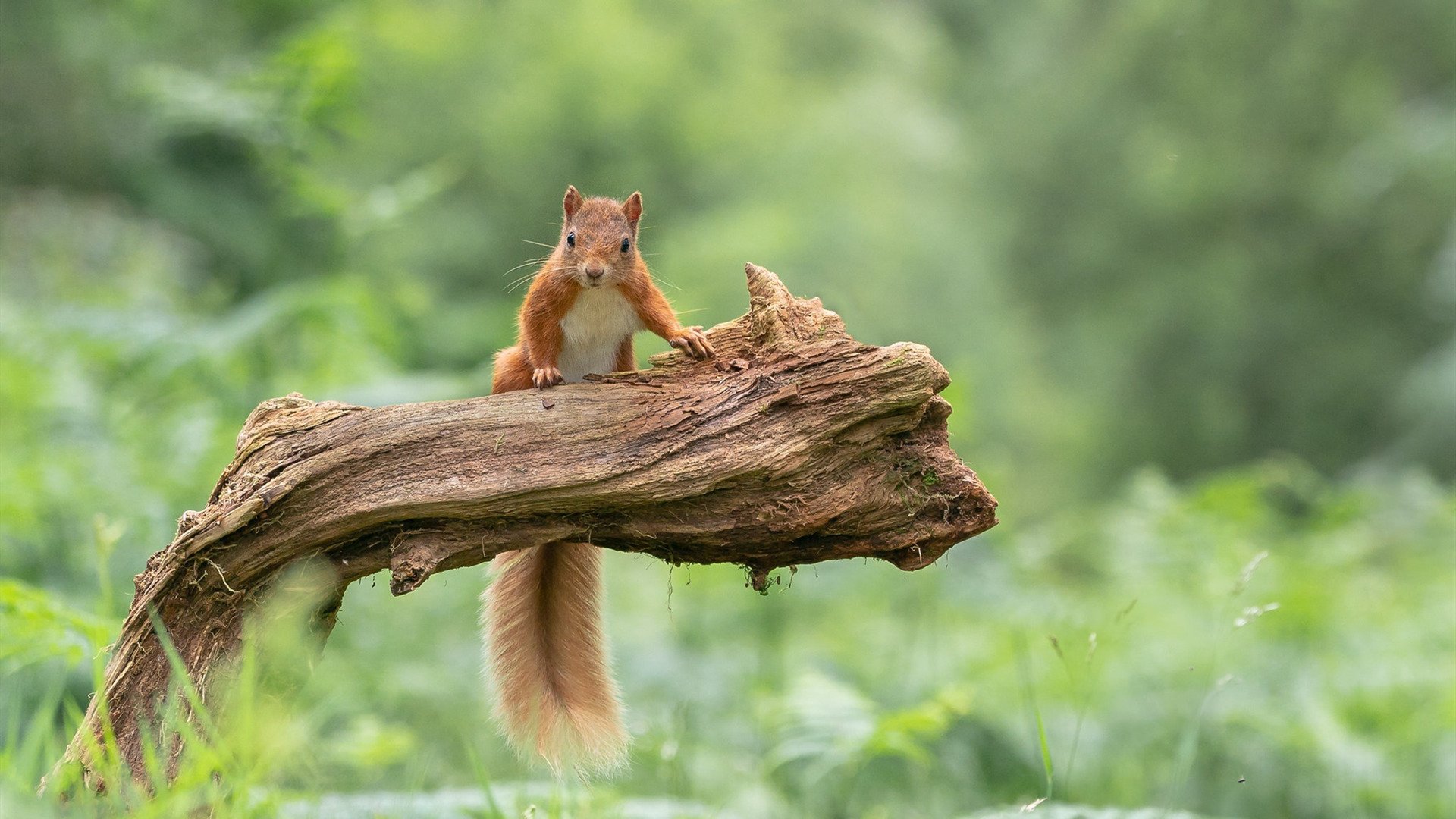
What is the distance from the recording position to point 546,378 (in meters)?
1.98

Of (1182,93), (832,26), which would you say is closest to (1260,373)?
(1182,93)

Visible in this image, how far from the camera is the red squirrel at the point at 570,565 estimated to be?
1.93m

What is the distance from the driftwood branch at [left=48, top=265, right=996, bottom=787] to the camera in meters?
1.72

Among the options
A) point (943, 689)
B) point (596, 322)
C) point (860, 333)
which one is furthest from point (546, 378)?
point (860, 333)

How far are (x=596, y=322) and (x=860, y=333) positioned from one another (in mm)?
3976

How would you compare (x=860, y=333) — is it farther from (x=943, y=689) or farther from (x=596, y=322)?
(x=596, y=322)

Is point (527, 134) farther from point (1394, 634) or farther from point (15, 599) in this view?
point (15, 599)

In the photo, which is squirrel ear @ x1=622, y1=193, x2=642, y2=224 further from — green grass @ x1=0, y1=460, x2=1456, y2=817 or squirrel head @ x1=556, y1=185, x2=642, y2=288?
green grass @ x1=0, y1=460, x2=1456, y2=817

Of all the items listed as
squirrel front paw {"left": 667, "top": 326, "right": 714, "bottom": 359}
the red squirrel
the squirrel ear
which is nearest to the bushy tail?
the red squirrel

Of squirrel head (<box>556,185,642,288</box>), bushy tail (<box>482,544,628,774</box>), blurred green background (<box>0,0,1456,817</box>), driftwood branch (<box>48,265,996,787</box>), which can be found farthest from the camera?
blurred green background (<box>0,0,1456,817</box>)

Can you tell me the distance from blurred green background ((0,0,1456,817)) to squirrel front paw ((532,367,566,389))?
1.90ft

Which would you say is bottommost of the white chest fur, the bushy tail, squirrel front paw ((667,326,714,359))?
the bushy tail

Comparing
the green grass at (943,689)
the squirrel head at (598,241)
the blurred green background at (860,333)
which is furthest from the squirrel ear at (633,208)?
the blurred green background at (860,333)

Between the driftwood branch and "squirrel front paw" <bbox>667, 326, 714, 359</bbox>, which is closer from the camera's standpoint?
the driftwood branch
